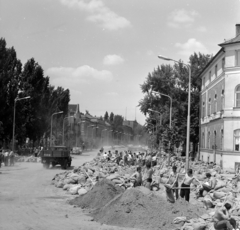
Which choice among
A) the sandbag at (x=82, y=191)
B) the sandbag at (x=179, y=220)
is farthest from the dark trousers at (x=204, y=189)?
the sandbag at (x=179, y=220)

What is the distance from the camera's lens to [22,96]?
5597 centimetres

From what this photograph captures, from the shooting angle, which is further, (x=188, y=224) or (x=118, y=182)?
(x=118, y=182)

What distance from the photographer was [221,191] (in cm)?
1711

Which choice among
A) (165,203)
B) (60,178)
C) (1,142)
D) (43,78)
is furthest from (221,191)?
(43,78)

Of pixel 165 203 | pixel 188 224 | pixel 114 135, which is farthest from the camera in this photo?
pixel 114 135

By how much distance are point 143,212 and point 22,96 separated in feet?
150

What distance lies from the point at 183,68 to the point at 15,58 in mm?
25781

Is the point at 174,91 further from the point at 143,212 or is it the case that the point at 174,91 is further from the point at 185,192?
the point at 143,212

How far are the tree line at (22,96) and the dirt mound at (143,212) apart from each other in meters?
35.8

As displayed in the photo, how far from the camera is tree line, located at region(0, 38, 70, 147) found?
170 feet

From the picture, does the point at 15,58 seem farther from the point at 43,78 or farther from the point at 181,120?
the point at 181,120

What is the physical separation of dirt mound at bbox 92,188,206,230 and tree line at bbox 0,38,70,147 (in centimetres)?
3584

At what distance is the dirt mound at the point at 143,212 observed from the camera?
1230 centimetres

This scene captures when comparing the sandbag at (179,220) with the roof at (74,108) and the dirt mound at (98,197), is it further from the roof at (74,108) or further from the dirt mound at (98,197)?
the roof at (74,108)
